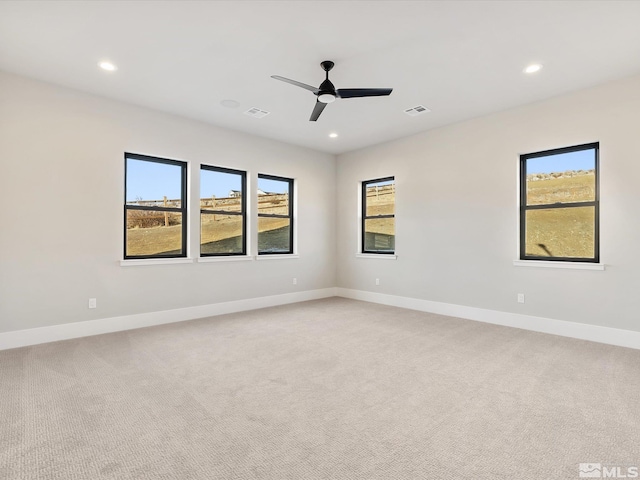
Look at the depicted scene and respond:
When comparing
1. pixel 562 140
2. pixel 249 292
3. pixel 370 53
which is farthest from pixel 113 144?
pixel 562 140

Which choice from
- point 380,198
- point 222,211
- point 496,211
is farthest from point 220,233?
point 496,211

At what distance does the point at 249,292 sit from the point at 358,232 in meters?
2.46

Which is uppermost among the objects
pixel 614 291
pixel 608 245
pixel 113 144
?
pixel 113 144

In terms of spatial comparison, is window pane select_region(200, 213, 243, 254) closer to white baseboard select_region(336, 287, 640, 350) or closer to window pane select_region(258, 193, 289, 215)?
window pane select_region(258, 193, 289, 215)

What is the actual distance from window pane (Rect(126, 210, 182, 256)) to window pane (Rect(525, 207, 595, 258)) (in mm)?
5035

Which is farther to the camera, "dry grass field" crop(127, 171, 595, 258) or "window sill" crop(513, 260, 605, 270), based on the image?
"dry grass field" crop(127, 171, 595, 258)

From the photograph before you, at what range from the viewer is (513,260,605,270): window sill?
12.7 ft

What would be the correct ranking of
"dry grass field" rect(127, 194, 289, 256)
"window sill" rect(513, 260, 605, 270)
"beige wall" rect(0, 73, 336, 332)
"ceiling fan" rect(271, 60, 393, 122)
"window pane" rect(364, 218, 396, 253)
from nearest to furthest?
"ceiling fan" rect(271, 60, 393, 122) < "beige wall" rect(0, 73, 336, 332) < "window sill" rect(513, 260, 605, 270) < "dry grass field" rect(127, 194, 289, 256) < "window pane" rect(364, 218, 396, 253)

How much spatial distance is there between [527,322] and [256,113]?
4.68 metres

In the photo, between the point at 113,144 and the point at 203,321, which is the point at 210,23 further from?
the point at 203,321

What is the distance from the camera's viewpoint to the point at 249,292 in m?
5.62

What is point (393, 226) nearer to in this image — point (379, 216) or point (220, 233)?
point (379, 216)

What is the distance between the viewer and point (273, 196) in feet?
20.3

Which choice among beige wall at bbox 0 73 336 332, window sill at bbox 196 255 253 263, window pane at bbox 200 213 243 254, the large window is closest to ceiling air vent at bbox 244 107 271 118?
beige wall at bbox 0 73 336 332
